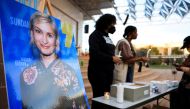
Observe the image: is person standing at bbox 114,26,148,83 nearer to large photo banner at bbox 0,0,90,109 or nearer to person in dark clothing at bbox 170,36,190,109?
person in dark clothing at bbox 170,36,190,109

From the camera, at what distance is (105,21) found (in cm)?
182

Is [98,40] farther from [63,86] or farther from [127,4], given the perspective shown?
[127,4]

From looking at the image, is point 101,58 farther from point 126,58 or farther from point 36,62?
point 36,62

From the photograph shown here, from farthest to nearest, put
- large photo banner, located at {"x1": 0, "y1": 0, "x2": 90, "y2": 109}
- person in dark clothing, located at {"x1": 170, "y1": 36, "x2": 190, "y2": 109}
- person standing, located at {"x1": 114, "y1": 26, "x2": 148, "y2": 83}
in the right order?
person in dark clothing, located at {"x1": 170, "y1": 36, "x2": 190, "y2": 109}
person standing, located at {"x1": 114, "y1": 26, "x2": 148, "y2": 83}
large photo banner, located at {"x1": 0, "y1": 0, "x2": 90, "y2": 109}

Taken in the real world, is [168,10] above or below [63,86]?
above

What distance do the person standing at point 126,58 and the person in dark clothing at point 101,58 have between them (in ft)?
0.37

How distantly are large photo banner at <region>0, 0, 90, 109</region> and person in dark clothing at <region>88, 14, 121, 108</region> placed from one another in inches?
16.9

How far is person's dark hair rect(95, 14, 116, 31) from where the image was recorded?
1819mm

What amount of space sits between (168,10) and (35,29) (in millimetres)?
14715

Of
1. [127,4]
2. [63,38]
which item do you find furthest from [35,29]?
[127,4]

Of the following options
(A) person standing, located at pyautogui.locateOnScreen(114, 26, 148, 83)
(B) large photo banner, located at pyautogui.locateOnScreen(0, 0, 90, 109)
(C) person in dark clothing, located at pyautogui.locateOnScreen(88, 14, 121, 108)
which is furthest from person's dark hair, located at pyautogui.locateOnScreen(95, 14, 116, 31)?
(B) large photo banner, located at pyautogui.locateOnScreen(0, 0, 90, 109)

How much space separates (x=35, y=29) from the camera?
105 centimetres

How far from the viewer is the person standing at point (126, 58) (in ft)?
6.27

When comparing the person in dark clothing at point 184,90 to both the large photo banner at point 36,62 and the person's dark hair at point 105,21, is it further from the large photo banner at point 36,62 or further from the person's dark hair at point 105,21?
the large photo banner at point 36,62
